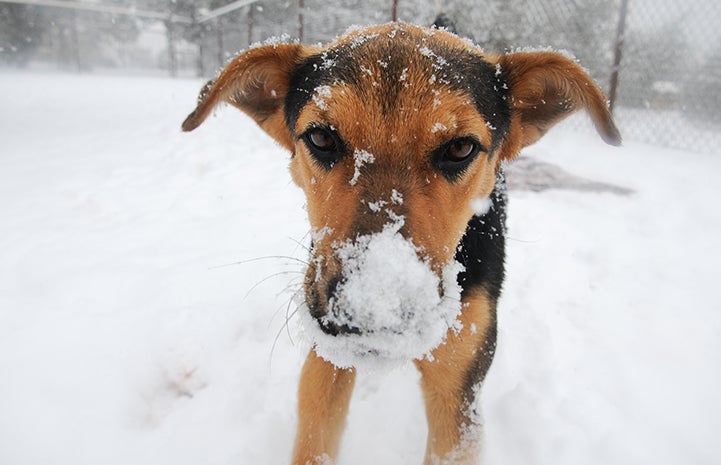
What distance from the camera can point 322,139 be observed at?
6.10ft

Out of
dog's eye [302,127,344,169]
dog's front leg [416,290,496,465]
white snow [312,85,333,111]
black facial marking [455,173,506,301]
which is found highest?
white snow [312,85,333,111]

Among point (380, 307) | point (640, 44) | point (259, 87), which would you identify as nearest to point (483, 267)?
point (380, 307)

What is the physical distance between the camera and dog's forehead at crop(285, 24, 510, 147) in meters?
1.75

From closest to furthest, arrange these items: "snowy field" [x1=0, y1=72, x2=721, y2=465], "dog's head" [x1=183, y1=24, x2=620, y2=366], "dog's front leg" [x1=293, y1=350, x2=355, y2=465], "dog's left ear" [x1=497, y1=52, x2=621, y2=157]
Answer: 1. "dog's head" [x1=183, y1=24, x2=620, y2=366]
2. "dog's left ear" [x1=497, y1=52, x2=621, y2=157]
3. "dog's front leg" [x1=293, y1=350, x2=355, y2=465]
4. "snowy field" [x1=0, y1=72, x2=721, y2=465]

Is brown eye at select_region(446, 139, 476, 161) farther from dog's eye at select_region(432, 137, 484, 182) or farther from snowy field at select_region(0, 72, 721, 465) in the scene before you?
snowy field at select_region(0, 72, 721, 465)

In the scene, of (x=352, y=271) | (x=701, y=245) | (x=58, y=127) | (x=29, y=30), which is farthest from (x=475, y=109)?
(x=29, y=30)

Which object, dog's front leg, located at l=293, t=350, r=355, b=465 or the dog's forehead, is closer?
the dog's forehead

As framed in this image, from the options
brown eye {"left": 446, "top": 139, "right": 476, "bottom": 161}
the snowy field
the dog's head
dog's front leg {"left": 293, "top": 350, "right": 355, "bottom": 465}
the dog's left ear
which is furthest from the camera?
the snowy field

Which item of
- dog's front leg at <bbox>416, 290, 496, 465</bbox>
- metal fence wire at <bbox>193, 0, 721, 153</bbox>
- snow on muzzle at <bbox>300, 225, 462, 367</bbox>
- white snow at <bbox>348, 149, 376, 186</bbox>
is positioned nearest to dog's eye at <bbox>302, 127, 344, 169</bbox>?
white snow at <bbox>348, 149, 376, 186</bbox>

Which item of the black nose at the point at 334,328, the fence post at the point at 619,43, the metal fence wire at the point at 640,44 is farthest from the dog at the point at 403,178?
the fence post at the point at 619,43

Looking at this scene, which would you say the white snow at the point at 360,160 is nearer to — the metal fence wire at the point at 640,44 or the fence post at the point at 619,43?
the metal fence wire at the point at 640,44

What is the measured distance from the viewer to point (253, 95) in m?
2.46

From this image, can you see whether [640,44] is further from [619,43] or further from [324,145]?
[324,145]

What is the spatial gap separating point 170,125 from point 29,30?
19.7 m
